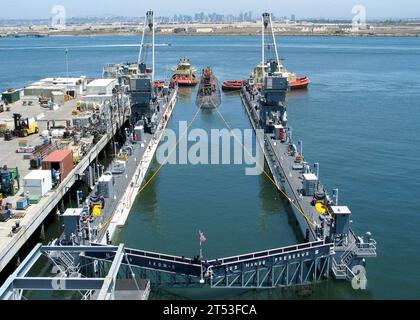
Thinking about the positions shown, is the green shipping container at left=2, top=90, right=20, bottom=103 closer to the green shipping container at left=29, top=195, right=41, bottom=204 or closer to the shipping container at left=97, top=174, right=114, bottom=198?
the green shipping container at left=29, top=195, right=41, bottom=204

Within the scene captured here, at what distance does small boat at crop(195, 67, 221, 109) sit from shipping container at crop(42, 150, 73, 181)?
49130 mm

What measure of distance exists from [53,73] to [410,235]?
4995 inches

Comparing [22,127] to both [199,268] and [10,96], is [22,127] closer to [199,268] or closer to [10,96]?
[10,96]

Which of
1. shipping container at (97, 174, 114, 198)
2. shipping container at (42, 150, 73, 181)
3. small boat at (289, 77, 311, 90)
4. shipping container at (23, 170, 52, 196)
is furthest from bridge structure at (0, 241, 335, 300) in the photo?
small boat at (289, 77, 311, 90)

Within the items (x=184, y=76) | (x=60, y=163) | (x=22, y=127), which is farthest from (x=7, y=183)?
(x=184, y=76)

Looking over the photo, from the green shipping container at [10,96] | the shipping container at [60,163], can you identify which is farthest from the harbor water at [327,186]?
the green shipping container at [10,96]

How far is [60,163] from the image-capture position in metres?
44.6

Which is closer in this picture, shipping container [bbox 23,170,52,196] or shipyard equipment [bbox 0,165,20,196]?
shipping container [bbox 23,170,52,196]

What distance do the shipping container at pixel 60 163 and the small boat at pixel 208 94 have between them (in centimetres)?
4913

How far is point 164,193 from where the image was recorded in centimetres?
4878

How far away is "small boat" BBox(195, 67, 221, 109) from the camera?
313ft

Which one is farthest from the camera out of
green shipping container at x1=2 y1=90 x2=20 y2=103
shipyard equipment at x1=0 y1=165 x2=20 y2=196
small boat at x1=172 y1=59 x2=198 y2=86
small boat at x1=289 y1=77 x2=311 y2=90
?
small boat at x1=172 y1=59 x2=198 y2=86
